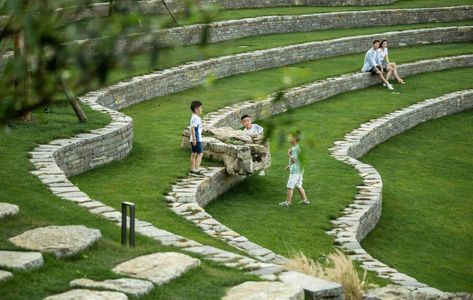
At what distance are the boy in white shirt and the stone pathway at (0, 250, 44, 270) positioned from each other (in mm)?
7502

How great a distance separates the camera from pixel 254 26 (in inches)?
1330

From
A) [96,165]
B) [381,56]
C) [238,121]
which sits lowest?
[238,121]

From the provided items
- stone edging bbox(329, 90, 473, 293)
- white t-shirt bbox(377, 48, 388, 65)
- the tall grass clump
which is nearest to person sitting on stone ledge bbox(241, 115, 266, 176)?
stone edging bbox(329, 90, 473, 293)

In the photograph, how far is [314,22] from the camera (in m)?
36.1

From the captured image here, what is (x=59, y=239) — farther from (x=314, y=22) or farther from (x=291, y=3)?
(x=291, y=3)

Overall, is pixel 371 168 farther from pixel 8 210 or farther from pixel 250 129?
pixel 8 210

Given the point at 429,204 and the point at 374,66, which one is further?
the point at 374,66

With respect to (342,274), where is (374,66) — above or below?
below

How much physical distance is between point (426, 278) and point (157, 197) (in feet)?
13.9

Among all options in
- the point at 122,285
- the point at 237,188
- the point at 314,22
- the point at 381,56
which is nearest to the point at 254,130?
the point at 237,188

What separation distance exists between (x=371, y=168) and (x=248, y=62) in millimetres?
9251

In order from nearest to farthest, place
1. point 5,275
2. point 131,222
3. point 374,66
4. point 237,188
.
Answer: point 5,275 < point 131,222 < point 237,188 < point 374,66

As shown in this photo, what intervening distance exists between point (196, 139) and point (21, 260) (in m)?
7.88

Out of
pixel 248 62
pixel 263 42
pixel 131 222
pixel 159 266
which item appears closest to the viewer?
pixel 159 266
